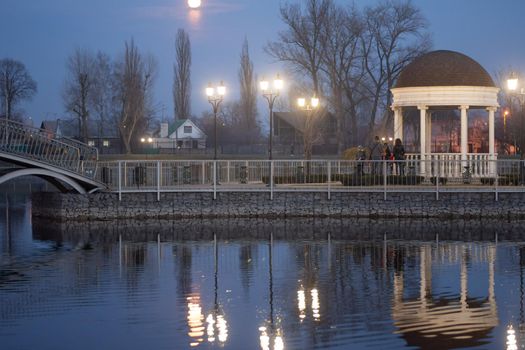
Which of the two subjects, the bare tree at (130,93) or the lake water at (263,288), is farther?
the bare tree at (130,93)

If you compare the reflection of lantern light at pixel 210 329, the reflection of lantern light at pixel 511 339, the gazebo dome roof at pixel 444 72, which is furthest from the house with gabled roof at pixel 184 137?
the reflection of lantern light at pixel 511 339

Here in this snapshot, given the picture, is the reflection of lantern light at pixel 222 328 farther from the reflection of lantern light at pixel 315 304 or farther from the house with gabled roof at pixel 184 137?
the house with gabled roof at pixel 184 137

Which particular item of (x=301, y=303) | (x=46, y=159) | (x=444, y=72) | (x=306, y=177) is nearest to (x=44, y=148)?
(x=46, y=159)

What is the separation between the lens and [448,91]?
35.9 metres

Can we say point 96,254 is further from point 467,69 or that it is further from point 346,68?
point 346,68

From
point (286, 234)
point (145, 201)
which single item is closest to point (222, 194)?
point (145, 201)

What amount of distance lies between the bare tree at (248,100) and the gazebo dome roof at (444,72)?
56306 millimetres

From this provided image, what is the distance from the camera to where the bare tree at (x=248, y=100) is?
93.0 metres

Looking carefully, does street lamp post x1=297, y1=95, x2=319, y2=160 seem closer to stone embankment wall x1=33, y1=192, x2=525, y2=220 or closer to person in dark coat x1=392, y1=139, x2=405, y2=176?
person in dark coat x1=392, y1=139, x2=405, y2=176

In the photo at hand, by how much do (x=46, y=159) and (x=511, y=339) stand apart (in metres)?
21.4

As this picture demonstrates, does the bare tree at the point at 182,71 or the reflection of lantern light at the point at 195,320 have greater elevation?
the bare tree at the point at 182,71

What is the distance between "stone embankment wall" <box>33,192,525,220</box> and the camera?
3083cm

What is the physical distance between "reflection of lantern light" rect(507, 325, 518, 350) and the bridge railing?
20.2 meters

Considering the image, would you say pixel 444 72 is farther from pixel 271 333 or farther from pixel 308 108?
pixel 271 333
